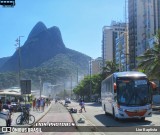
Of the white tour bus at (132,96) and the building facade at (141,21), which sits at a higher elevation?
the building facade at (141,21)

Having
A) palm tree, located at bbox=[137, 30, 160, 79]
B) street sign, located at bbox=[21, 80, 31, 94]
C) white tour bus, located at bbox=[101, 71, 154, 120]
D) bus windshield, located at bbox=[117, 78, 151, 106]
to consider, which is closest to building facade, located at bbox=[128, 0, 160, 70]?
palm tree, located at bbox=[137, 30, 160, 79]

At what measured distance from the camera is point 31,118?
84.2 feet

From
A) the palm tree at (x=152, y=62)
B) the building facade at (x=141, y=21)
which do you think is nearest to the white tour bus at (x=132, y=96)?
the palm tree at (x=152, y=62)

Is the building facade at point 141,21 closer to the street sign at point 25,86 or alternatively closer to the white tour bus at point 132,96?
the white tour bus at point 132,96

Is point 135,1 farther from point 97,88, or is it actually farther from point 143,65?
point 143,65

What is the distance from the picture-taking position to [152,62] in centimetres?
5453

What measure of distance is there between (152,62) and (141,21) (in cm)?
9325

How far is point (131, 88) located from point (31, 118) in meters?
7.06

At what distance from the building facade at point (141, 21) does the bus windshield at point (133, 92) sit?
370ft

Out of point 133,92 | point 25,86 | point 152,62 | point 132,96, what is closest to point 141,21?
point 152,62

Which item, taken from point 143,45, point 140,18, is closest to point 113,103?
point 143,45

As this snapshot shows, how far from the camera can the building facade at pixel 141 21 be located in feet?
467

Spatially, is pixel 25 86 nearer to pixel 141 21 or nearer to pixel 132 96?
pixel 132 96

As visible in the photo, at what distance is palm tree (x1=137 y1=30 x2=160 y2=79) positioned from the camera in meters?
51.7
